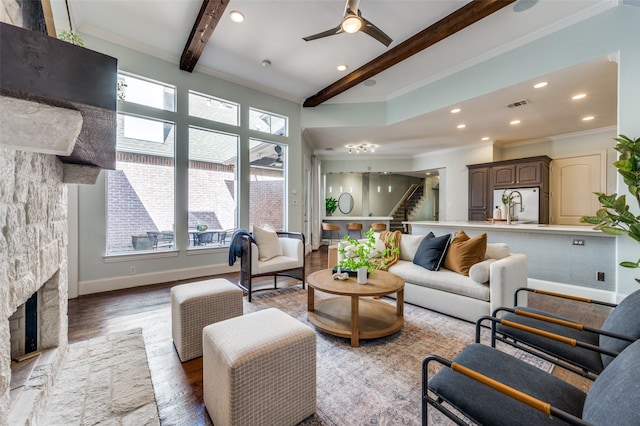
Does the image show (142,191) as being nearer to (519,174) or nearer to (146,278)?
(146,278)

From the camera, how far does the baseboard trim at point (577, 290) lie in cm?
326

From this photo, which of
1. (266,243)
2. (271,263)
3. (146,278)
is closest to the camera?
(271,263)

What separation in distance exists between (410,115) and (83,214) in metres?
5.38

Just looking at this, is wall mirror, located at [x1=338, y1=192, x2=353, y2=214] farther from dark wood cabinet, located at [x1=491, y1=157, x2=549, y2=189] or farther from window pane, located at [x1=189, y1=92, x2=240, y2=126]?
window pane, located at [x1=189, y1=92, x2=240, y2=126]

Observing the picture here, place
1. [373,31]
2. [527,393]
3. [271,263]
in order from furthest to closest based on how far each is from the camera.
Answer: [271,263], [373,31], [527,393]

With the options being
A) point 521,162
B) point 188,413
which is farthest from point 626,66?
point 188,413

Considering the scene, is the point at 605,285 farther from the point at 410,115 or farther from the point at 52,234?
the point at 52,234

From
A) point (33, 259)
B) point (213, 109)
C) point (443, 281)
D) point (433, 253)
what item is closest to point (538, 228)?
point (433, 253)

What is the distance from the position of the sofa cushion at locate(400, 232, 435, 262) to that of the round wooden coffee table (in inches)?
38.1

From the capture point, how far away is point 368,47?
3664 millimetres

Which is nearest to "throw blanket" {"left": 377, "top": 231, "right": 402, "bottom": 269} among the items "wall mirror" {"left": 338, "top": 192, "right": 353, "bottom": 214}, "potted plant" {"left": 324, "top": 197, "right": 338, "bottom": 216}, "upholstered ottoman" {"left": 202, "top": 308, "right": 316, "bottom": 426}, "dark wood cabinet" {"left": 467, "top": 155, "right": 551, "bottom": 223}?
A: "upholstered ottoman" {"left": 202, "top": 308, "right": 316, "bottom": 426}

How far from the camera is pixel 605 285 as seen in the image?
129 inches

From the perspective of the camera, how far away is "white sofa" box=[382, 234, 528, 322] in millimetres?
2402

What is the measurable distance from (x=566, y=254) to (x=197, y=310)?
15.3 ft
